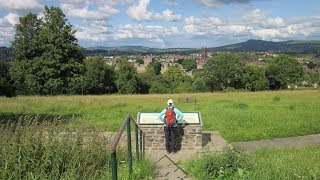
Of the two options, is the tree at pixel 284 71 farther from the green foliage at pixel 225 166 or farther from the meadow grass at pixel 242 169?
the green foliage at pixel 225 166

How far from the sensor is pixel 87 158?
24.1 feet

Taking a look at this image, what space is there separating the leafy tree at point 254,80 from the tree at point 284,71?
2207 millimetres

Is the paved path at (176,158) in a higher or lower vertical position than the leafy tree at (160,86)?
higher

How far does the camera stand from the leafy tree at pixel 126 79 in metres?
83.1

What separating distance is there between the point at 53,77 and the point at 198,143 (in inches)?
1469

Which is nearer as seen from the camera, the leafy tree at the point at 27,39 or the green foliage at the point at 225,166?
the green foliage at the point at 225,166

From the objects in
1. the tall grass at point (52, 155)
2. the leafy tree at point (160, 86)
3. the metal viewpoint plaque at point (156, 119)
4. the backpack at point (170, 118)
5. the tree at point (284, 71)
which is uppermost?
the tall grass at point (52, 155)

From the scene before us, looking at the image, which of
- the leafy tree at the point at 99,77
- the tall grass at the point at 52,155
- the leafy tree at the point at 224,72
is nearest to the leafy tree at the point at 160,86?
the leafy tree at the point at 99,77

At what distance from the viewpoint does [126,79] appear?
277ft

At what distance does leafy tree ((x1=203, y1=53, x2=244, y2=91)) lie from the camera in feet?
255

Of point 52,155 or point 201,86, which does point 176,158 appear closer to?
point 52,155

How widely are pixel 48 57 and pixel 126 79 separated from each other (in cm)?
3874

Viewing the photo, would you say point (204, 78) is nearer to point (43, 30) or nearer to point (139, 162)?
point (43, 30)

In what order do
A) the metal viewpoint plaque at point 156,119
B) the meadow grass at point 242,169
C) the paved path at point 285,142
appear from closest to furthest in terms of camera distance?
the meadow grass at point 242,169 < the metal viewpoint plaque at point 156,119 < the paved path at point 285,142
